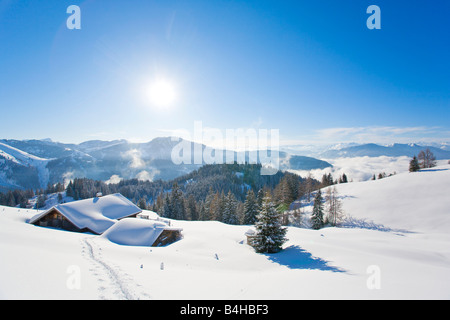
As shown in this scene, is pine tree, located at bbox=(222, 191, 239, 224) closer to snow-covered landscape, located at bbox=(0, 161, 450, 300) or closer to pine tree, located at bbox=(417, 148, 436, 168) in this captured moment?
snow-covered landscape, located at bbox=(0, 161, 450, 300)

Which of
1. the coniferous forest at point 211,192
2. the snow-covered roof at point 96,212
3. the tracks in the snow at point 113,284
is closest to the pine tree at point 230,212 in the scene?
the coniferous forest at point 211,192

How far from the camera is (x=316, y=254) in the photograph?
16578 mm

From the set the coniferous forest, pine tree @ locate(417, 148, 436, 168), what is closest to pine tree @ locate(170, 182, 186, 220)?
the coniferous forest

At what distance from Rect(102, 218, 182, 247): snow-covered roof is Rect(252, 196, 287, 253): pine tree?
13.0 meters

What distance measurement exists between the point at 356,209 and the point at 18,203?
160 meters

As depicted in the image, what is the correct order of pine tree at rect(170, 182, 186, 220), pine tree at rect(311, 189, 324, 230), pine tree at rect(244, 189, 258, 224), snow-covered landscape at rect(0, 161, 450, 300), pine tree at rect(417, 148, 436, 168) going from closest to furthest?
snow-covered landscape at rect(0, 161, 450, 300) → pine tree at rect(311, 189, 324, 230) → pine tree at rect(244, 189, 258, 224) → pine tree at rect(170, 182, 186, 220) → pine tree at rect(417, 148, 436, 168)

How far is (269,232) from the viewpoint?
19.2 m

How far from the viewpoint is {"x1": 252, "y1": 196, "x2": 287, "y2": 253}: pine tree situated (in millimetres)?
18672

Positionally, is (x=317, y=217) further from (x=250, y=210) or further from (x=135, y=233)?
(x=135, y=233)

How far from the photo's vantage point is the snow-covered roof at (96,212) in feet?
88.3

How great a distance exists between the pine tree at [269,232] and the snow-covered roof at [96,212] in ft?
74.3

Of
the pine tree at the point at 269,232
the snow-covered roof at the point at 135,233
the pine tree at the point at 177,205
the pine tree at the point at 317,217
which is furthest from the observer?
the pine tree at the point at 177,205

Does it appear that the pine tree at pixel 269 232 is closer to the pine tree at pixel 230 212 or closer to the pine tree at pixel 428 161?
the pine tree at pixel 230 212
